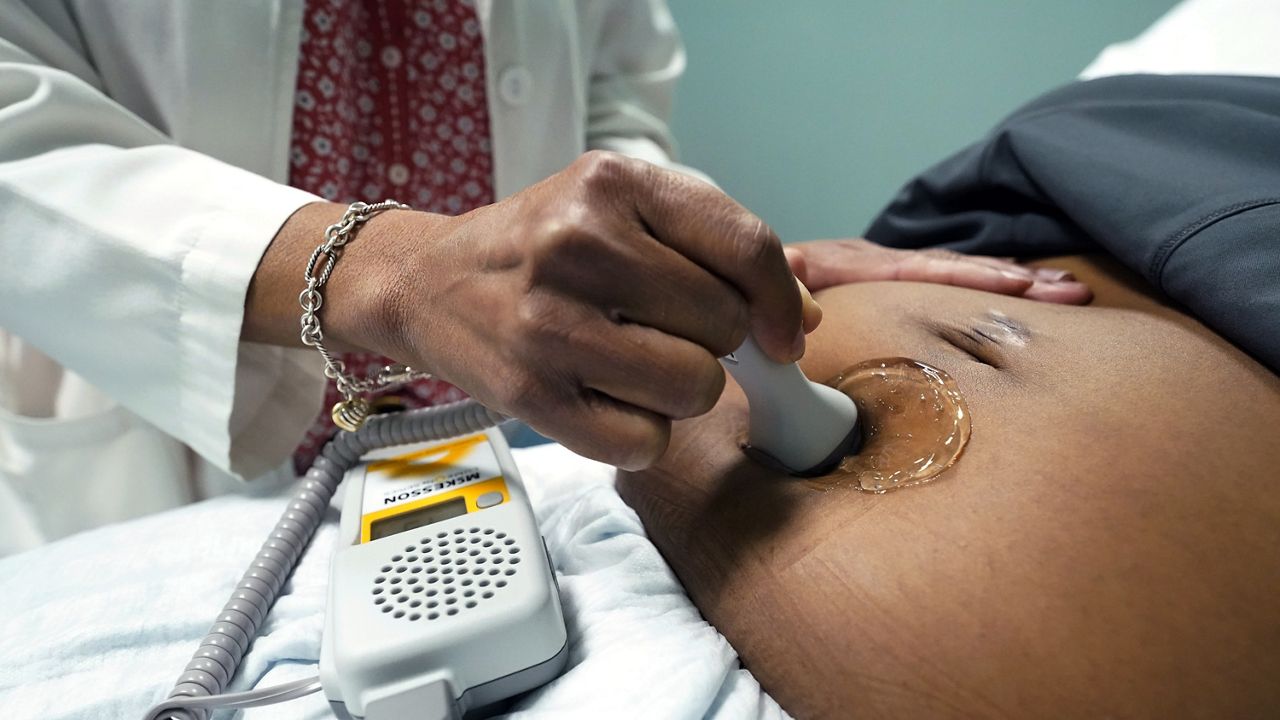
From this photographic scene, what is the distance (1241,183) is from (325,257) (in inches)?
26.2

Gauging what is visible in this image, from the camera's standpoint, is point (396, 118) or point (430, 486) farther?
point (396, 118)

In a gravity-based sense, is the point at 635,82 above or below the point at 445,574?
above

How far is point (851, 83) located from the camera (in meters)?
1.55

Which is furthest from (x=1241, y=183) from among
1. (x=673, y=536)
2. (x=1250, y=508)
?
(x=673, y=536)

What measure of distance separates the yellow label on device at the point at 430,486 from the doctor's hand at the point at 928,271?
0.30 meters

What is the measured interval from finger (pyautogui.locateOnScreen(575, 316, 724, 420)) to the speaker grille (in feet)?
0.40

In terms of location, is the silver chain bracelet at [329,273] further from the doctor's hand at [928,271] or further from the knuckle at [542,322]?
the doctor's hand at [928,271]

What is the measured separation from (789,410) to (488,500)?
21 centimetres

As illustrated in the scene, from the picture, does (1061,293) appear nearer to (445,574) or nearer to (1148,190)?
(1148,190)

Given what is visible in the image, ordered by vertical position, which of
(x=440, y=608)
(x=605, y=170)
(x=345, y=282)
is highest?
(x=605, y=170)

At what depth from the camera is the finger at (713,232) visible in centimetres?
39

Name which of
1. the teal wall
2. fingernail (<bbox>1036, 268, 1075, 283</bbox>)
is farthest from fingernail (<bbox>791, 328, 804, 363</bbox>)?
the teal wall

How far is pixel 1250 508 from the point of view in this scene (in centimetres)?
40

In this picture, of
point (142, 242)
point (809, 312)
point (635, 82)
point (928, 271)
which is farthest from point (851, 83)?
point (142, 242)
